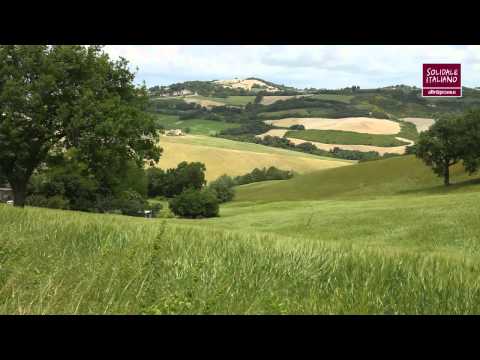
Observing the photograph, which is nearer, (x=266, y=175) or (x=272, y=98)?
(x=266, y=175)

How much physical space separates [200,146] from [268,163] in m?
14.4

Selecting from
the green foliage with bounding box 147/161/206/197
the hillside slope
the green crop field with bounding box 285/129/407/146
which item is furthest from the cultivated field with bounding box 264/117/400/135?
the green foliage with bounding box 147/161/206/197

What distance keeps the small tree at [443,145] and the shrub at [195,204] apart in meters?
28.8

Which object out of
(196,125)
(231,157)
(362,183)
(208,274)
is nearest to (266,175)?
(231,157)

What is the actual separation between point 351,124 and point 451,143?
146 ft

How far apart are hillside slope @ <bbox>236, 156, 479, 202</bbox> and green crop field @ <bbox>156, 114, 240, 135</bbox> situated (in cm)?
2955

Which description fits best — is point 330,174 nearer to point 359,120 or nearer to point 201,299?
point 359,120

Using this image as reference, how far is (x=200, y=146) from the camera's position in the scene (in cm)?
10888

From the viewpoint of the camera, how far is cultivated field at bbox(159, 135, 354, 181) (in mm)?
102912

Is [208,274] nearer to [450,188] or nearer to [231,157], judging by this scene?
[450,188]

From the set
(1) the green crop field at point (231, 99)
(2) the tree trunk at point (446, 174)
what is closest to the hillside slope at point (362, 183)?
(2) the tree trunk at point (446, 174)

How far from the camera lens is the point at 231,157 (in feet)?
354

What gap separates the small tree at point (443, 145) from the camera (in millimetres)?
66312

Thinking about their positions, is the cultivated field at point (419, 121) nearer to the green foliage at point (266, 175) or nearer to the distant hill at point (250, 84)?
the green foliage at point (266, 175)
